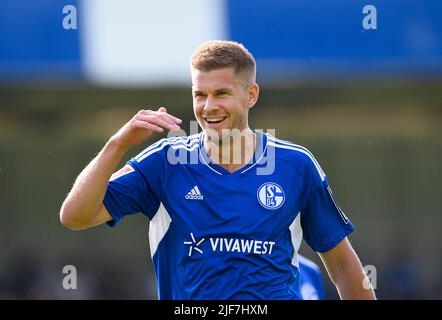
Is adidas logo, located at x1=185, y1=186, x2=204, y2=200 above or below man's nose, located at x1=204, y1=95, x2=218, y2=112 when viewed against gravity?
below

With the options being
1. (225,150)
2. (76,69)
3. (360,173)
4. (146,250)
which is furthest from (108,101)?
(225,150)

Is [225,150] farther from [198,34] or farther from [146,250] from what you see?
[146,250]

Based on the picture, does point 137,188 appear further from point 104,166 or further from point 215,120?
point 215,120

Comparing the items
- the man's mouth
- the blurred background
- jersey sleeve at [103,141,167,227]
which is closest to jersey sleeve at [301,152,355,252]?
the man's mouth

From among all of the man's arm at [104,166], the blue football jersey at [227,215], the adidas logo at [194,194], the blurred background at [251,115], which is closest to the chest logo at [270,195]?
the blue football jersey at [227,215]

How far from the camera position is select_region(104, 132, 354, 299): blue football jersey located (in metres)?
4.64

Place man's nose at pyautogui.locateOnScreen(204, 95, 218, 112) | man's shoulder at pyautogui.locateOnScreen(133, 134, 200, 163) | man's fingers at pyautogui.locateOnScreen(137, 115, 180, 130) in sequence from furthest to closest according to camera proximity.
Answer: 1. man's shoulder at pyautogui.locateOnScreen(133, 134, 200, 163)
2. man's nose at pyautogui.locateOnScreen(204, 95, 218, 112)
3. man's fingers at pyautogui.locateOnScreen(137, 115, 180, 130)

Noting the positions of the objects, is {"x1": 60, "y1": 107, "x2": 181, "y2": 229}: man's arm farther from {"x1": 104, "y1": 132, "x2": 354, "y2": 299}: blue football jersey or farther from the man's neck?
the man's neck

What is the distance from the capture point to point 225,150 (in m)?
4.89

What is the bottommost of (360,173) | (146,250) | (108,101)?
(146,250)

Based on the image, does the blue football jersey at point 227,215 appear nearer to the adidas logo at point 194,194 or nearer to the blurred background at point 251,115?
the adidas logo at point 194,194

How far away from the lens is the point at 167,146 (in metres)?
4.93

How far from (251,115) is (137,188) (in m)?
13.9

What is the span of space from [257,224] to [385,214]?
1631cm
